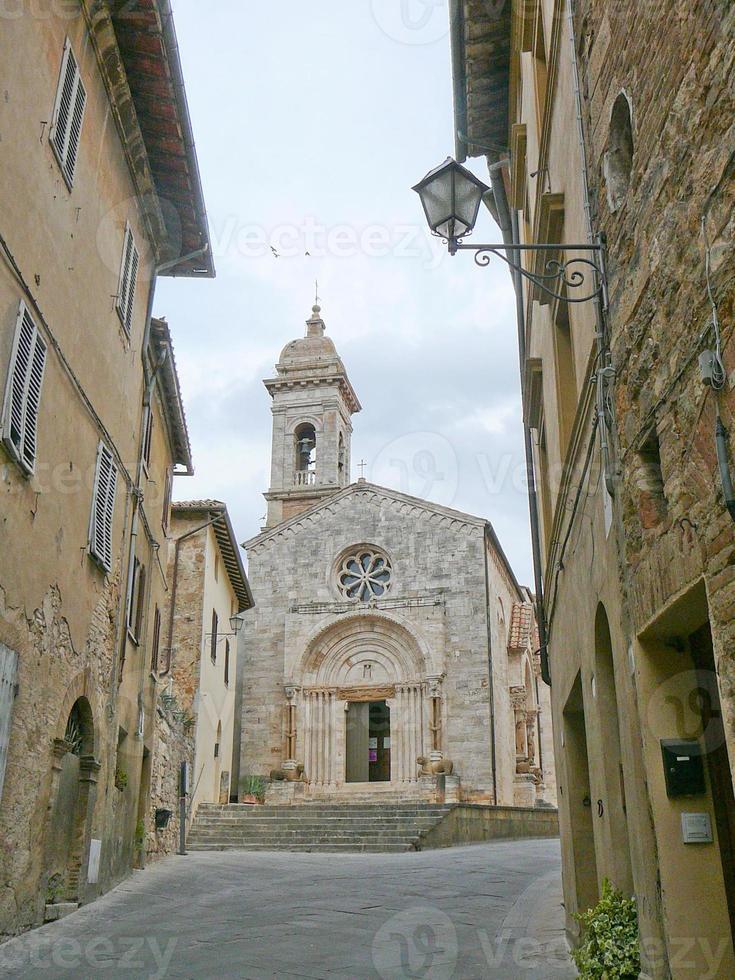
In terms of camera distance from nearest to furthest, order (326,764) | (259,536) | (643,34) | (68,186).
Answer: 1. (643,34)
2. (68,186)
3. (326,764)
4. (259,536)

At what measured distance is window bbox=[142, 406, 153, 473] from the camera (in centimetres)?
1440

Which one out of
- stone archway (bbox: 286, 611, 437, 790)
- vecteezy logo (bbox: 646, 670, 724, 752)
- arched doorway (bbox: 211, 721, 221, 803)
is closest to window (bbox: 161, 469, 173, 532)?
arched doorway (bbox: 211, 721, 221, 803)

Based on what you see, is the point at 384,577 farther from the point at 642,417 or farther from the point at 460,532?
the point at 642,417

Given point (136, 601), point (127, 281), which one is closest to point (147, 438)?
point (136, 601)

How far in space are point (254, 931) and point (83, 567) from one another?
159 inches

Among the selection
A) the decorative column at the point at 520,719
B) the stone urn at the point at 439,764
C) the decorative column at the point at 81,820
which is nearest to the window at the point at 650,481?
the decorative column at the point at 81,820

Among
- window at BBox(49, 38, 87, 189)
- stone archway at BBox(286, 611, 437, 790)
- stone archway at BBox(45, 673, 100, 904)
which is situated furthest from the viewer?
stone archway at BBox(286, 611, 437, 790)

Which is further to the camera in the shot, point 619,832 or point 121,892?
point 121,892

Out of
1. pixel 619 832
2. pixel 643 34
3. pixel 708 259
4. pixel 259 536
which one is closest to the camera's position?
pixel 708 259

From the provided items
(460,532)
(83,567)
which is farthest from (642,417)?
(460,532)

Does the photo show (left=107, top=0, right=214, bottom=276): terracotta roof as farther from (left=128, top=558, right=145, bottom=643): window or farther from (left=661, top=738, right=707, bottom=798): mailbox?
(left=661, top=738, right=707, bottom=798): mailbox

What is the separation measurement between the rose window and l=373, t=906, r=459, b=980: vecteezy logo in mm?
21398

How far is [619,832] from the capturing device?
6273 mm

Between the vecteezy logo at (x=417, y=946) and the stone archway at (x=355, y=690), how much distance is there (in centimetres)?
1972
